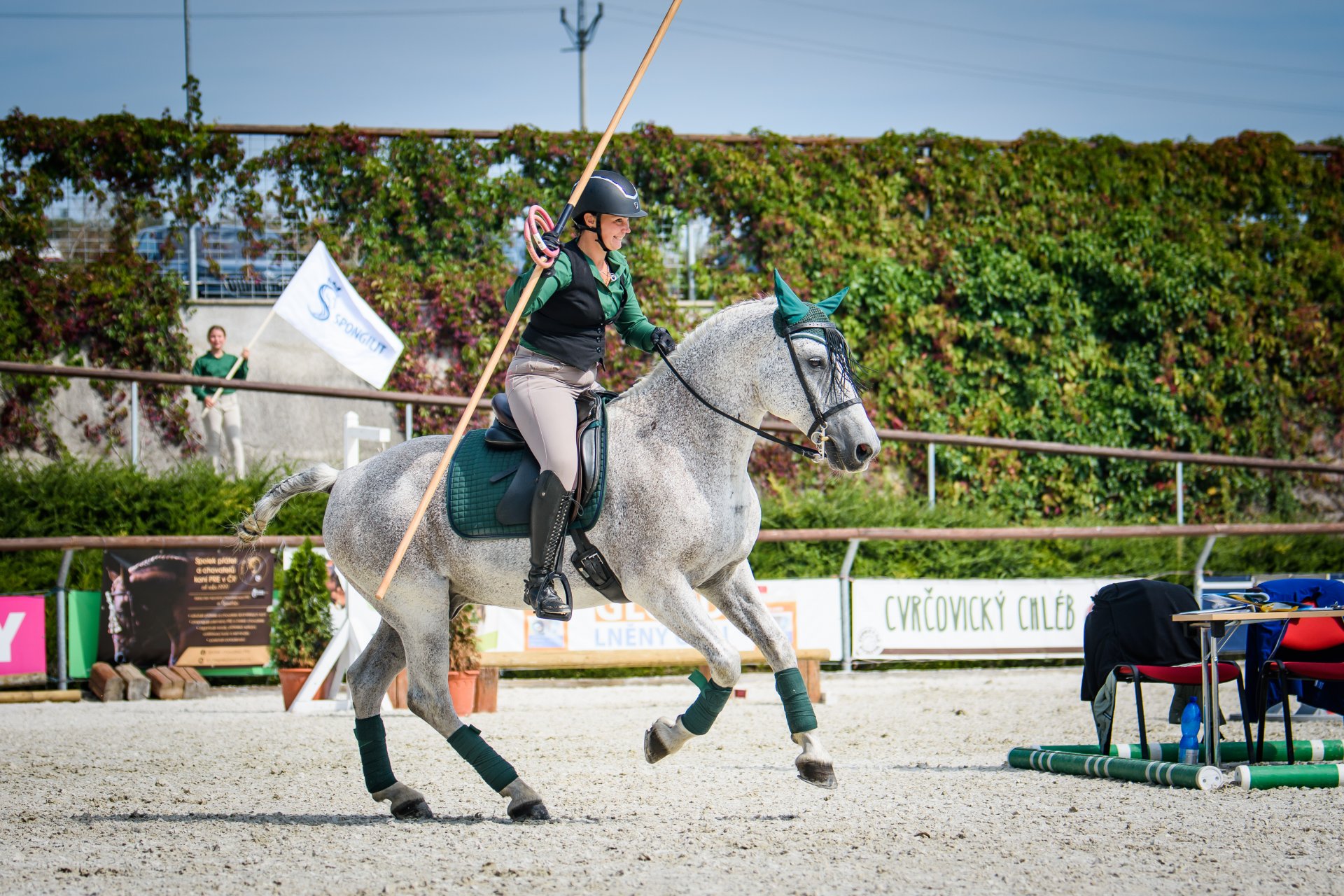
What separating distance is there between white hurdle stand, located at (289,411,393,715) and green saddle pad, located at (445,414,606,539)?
12.9 feet

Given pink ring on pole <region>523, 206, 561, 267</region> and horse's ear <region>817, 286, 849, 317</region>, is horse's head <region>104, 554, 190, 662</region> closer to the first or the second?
pink ring on pole <region>523, 206, 561, 267</region>

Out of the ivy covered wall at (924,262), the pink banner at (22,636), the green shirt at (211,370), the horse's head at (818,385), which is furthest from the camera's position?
the ivy covered wall at (924,262)

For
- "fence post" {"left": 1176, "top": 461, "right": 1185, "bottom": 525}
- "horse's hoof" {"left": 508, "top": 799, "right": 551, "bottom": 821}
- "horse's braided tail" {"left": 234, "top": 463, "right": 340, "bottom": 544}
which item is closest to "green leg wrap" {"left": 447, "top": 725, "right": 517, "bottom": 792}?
"horse's hoof" {"left": 508, "top": 799, "right": 551, "bottom": 821}

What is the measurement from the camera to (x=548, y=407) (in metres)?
5.13

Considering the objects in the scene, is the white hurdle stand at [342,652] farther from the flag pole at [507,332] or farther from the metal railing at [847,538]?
the flag pole at [507,332]

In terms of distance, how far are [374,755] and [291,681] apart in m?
4.78

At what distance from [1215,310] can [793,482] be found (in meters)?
6.85

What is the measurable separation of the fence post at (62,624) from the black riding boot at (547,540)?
7455 millimetres

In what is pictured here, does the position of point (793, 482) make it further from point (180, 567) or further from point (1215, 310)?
point (180, 567)

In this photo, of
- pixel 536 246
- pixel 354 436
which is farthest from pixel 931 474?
pixel 536 246

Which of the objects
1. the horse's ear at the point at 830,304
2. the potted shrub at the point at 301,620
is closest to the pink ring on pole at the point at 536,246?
the horse's ear at the point at 830,304

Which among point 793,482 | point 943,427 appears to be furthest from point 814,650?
point 943,427

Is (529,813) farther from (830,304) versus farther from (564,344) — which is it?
(830,304)

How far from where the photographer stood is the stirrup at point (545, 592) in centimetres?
505
